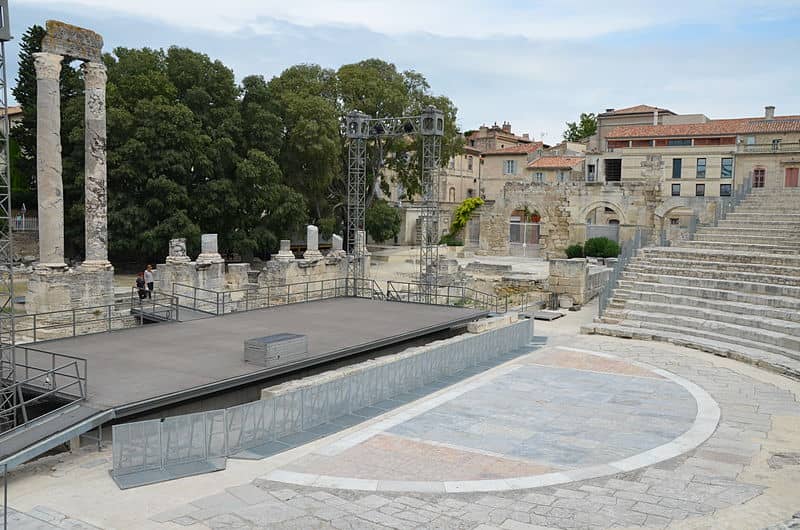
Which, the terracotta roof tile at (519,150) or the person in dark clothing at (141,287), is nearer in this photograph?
the person in dark clothing at (141,287)

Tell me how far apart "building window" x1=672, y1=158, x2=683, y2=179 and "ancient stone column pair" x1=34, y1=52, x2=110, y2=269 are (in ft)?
140

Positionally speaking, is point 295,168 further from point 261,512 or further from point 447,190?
point 261,512

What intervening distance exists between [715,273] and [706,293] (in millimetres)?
1182

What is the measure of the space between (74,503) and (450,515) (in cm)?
434

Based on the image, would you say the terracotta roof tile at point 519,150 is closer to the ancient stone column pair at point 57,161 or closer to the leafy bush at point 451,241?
the leafy bush at point 451,241

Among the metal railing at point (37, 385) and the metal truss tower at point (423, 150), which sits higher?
the metal truss tower at point (423, 150)

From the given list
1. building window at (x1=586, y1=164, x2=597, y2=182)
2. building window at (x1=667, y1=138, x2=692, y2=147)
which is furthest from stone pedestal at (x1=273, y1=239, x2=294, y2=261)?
building window at (x1=667, y1=138, x2=692, y2=147)

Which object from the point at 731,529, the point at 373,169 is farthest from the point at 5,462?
the point at 373,169

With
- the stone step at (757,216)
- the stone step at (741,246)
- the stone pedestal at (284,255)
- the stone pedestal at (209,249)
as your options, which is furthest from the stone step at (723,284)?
the stone pedestal at (209,249)

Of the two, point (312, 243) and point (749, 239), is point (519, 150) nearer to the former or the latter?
point (749, 239)

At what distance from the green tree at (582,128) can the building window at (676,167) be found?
26029mm

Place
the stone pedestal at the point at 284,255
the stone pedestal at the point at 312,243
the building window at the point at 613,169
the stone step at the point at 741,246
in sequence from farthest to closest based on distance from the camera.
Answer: the building window at the point at 613,169 < the stone pedestal at the point at 312,243 < the stone pedestal at the point at 284,255 < the stone step at the point at 741,246

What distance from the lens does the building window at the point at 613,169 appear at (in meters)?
54.1

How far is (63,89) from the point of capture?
3341cm
